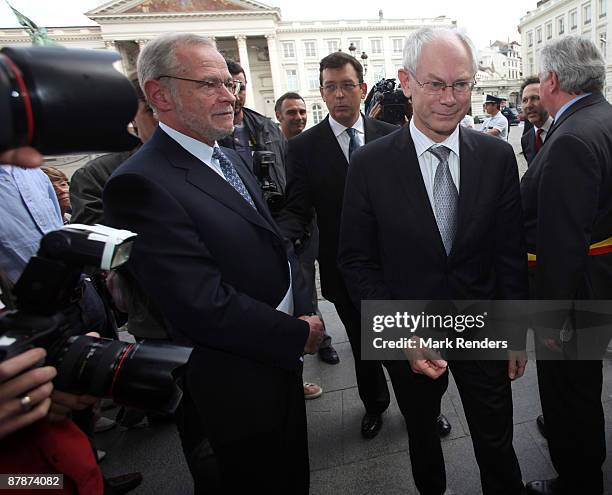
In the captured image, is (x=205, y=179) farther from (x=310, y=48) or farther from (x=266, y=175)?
(x=310, y=48)

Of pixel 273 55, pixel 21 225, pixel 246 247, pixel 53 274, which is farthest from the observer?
pixel 273 55

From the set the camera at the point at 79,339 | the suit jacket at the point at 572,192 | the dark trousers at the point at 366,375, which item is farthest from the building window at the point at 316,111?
the camera at the point at 79,339

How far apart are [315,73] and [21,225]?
152 ft

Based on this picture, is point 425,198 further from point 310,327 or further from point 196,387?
point 196,387

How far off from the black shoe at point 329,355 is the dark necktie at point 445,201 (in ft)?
6.08

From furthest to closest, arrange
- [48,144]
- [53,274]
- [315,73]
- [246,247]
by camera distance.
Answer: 1. [315,73]
2. [246,247]
3. [53,274]
4. [48,144]

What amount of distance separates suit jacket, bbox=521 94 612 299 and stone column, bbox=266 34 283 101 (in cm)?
4206

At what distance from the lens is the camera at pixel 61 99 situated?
56 cm

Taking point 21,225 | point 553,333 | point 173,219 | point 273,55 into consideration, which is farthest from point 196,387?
point 273,55

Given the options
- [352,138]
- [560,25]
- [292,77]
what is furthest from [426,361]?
[560,25]

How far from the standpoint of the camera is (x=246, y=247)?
126 cm

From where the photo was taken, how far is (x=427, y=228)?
4.49 ft

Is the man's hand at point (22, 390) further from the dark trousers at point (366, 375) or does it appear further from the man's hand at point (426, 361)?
the dark trousers at point (366, 375)

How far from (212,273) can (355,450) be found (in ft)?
5.01
